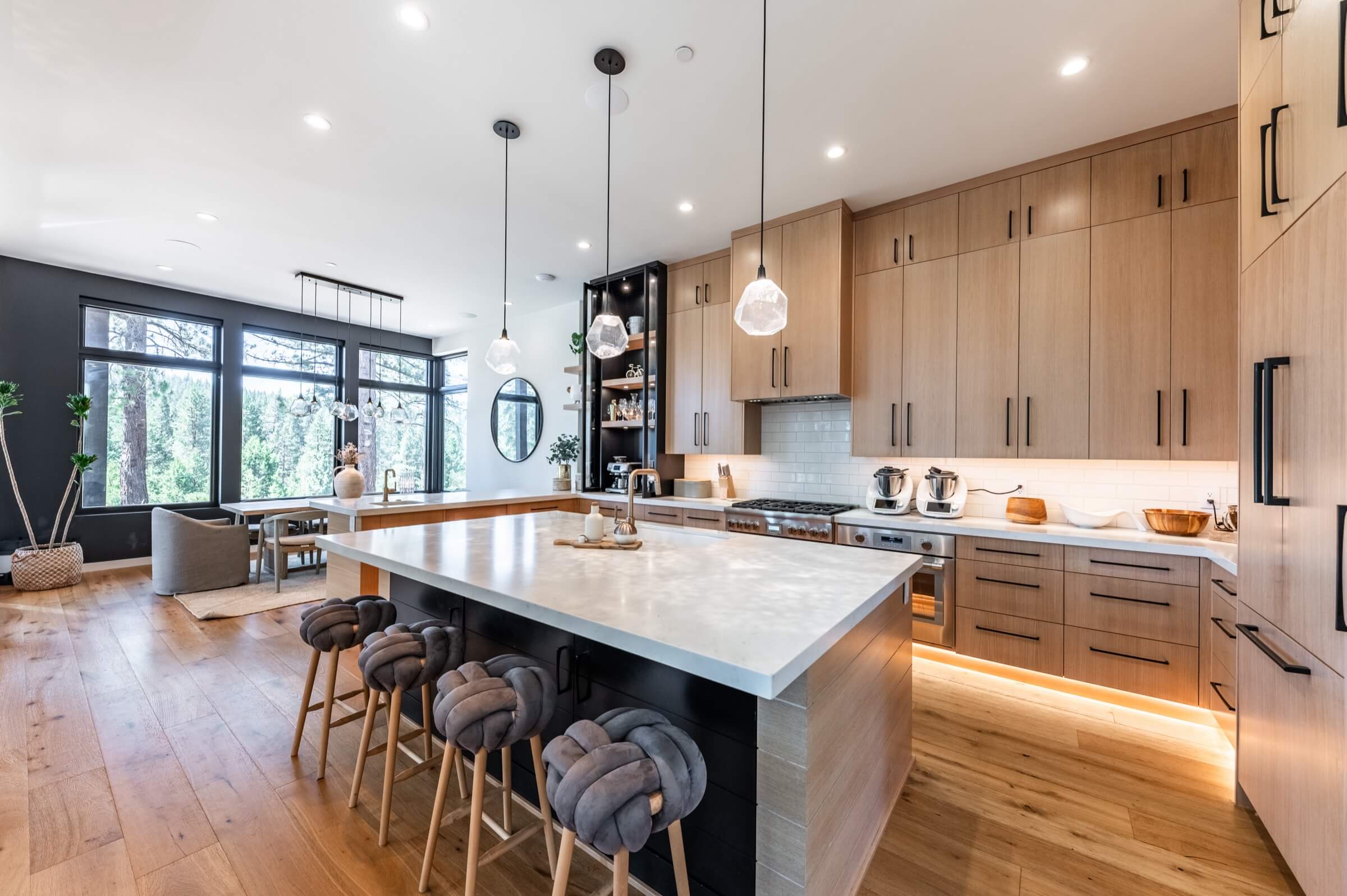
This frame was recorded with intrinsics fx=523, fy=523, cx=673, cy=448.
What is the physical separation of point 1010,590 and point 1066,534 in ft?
1.35

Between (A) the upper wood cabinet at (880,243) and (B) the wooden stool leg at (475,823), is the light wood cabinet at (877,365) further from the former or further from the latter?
(B) the wooden stool leg at (475,823)

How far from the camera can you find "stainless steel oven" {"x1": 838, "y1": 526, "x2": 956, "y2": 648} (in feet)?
10.1

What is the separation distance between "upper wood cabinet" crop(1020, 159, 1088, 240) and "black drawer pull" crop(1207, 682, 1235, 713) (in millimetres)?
2380

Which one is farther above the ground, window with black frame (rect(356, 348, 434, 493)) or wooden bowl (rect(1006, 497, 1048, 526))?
window with black frame (rect(356, 348, 434, 493))

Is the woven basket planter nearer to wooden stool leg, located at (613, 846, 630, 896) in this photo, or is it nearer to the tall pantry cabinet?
wooden stool leg, located at (613, 846, 630, 896)

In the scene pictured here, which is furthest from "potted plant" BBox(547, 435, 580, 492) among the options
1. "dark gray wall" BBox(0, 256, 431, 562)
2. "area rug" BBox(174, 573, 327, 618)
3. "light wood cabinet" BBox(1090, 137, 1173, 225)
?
"light wood cabinet" BBox(1090, 137, 1173, 225)

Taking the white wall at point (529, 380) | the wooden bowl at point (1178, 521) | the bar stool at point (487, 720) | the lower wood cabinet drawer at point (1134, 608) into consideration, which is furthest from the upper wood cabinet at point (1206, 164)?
the white wall at point (529, 380)

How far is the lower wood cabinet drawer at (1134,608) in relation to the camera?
8.06 ft

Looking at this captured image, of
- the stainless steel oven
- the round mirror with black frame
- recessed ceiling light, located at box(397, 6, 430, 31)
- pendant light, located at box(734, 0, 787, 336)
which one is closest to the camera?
pendant light, located at box(734, 0, 787, 336)

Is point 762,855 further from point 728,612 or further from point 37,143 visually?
point 37,143

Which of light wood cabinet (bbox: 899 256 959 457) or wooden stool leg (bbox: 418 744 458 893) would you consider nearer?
wooden stool leg (bbox: 418 744 458 893)

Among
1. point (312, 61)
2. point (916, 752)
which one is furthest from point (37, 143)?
point (916, 752)

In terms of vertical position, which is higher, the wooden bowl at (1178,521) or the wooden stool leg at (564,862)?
the wooden bowl at (1178,521)

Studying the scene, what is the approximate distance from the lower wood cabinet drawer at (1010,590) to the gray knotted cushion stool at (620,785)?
2.47 m
